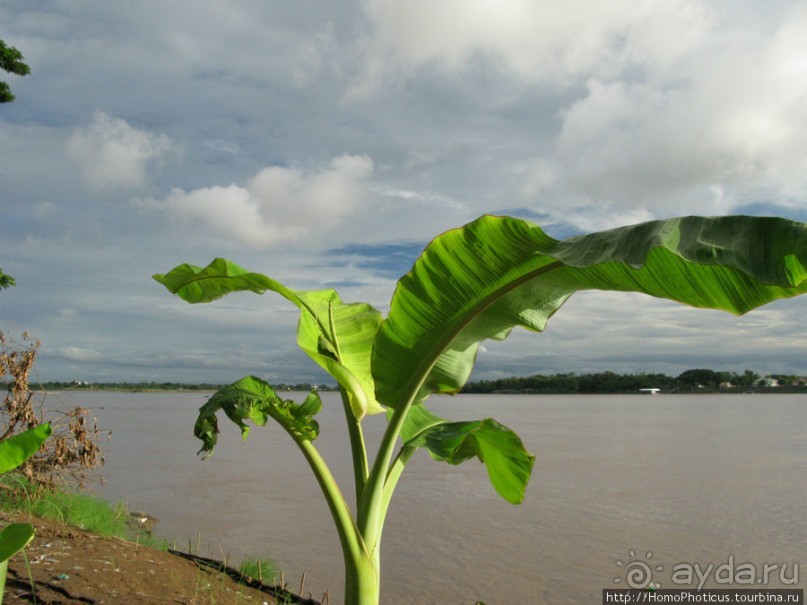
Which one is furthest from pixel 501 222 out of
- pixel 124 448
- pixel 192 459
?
pixel 124 448

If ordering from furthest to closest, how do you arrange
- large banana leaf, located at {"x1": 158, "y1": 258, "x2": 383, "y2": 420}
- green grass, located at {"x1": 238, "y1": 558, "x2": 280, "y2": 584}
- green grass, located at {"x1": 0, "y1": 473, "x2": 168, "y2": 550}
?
green grass, located at {"x1": 0, "y1": 473, "x2": 168, "y2": 550}
green grass, located at {"x1": 238, "y1": 558, "x2": 280, "y2": 584}
large banana leaf, located at {"x1": 158, "y1": 258, "x2": 383, "y2": 420}

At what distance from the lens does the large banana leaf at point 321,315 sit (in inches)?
140

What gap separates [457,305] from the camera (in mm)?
3039

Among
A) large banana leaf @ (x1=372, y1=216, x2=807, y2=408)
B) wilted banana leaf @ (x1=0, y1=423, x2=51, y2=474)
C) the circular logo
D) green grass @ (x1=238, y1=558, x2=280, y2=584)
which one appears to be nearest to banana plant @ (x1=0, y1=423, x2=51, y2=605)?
wilted banana leaf @ (x1=0, y1=423, x2=51, y2=474)

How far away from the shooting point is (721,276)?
2434 mm

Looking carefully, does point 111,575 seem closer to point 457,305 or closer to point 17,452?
point 17,452

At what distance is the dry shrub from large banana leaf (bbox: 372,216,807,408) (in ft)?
13.1

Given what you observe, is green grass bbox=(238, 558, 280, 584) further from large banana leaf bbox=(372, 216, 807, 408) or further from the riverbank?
large banana leaf bbox=(372, 216, 807, 408)

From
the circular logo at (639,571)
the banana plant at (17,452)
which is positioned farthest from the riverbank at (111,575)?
the circular logo at (639,571)

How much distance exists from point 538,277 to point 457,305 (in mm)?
432

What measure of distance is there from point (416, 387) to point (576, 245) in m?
1.11

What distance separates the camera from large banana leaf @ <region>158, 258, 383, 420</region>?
11.6 feet

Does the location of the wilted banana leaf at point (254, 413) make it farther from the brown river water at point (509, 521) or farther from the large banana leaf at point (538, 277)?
the brown river water at point (509, 521)

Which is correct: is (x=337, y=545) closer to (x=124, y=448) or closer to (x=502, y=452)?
(x=502, y=452)
